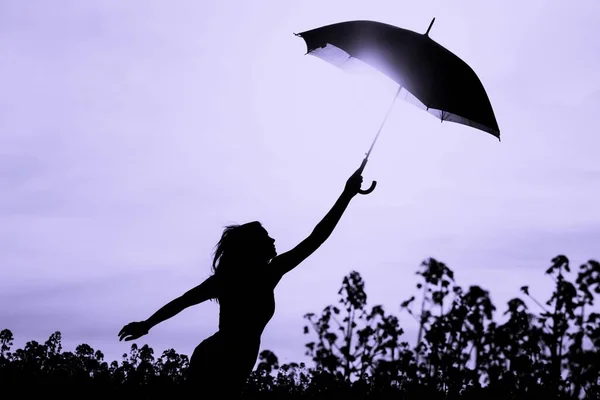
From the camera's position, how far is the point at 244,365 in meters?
4.55

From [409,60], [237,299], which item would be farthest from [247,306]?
[409,60]

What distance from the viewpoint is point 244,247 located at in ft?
15.6

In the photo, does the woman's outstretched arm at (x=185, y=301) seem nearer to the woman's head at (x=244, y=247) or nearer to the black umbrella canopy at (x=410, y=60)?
the woman's head at (x=244, y=247)

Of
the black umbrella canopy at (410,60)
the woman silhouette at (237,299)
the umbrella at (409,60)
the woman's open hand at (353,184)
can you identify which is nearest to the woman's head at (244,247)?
the woman silhouette at (237,299)

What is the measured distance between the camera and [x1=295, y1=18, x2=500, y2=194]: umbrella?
6.23 m

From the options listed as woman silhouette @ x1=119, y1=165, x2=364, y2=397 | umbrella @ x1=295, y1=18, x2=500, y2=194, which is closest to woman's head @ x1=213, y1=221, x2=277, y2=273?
woman silhouette @ x1=119, y1=165, x2=364, y2=397

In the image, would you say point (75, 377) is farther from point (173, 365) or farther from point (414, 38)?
point (414, 38)

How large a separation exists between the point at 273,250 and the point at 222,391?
3.00 ft

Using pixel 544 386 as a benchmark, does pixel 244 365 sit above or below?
below

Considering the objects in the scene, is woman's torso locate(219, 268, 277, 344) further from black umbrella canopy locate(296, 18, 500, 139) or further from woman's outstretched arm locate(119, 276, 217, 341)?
black umbrella canopy locate(296, 18, 500, 139)

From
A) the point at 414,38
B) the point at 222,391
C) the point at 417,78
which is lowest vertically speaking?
the point at 222,391

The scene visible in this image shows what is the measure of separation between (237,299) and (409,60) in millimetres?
2707

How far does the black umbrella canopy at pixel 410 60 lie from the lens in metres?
6.23

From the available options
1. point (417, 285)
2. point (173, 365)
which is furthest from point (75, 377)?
point (417, 285)
